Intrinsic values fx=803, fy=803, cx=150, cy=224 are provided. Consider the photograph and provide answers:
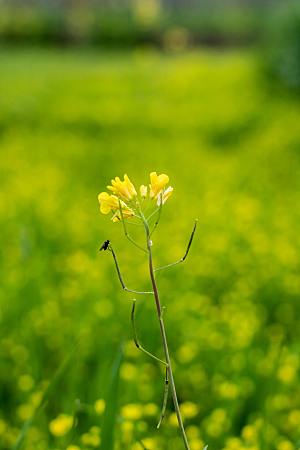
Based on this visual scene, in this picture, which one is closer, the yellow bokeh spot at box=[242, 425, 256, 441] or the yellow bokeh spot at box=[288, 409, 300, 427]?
the yellow bokeh spot at box=[242, 425, 256, 441]

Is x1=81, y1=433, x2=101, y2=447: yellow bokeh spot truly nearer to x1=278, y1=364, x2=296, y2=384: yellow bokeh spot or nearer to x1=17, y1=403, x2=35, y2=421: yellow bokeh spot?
x1=17, y1=403, x2=35, y2=421: yellow bokeh spot

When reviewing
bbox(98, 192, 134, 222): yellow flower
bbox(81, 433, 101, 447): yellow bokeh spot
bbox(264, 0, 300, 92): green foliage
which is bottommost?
bbox(81, 433, 101, 447): yellow bokeh spot

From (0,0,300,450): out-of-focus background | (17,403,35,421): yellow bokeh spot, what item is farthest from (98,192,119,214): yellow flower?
(17,403,35,421): yellow bokeh spot

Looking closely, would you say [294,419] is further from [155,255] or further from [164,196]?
[155,255]

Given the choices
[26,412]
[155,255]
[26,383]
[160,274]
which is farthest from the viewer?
[155,255]

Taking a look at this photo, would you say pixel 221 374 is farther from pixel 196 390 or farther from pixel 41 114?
pixel 41 114

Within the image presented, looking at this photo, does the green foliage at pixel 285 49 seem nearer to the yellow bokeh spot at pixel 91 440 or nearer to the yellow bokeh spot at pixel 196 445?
the yellow bokeh spot at pixel 196 445

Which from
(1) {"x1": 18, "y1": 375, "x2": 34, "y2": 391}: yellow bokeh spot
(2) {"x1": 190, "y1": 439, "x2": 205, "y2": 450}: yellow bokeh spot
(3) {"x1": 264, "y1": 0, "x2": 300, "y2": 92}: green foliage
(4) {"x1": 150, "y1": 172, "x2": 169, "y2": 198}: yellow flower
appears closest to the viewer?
(4) {"x1": 150, "y1": 172, "x2": 169, "y2": 198}: yellow flower

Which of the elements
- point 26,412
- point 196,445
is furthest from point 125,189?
point 26,412
